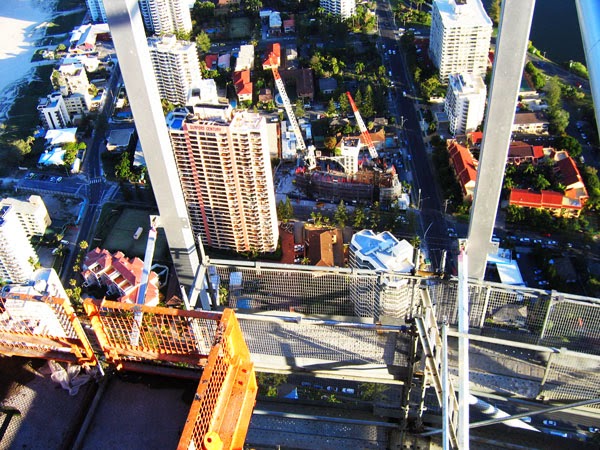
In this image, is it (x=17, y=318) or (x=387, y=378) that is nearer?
(x=17, y=318)

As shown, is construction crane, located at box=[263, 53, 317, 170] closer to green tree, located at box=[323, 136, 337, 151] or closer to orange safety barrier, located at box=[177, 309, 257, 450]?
green tree, located at box=[323, 136, 337, 151]

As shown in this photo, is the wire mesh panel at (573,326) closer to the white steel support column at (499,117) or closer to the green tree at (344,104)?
the white steel support column at (499,117)

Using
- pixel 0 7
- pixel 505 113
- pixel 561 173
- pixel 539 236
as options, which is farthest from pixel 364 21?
pixel 505 113

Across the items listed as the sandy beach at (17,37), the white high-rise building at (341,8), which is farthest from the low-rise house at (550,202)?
the sandy beach at (17,37)

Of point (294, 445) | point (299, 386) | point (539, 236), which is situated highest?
point (294, 445)

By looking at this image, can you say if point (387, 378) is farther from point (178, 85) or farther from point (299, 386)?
point (178, 85)

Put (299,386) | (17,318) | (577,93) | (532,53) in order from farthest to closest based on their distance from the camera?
1. (532,53)
2. (577,93)
3. (299,386)
4. (17,318)
